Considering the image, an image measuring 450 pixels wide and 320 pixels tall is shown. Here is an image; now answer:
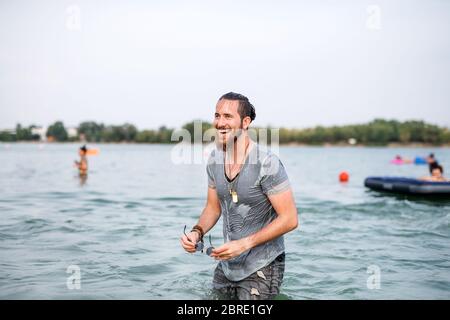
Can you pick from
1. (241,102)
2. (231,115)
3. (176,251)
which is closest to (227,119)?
(231,115)

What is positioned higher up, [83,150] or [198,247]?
[83,150]

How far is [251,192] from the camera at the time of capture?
4.79 meters

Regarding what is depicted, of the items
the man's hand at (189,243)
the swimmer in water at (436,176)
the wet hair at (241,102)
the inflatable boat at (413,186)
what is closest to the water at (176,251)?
the inflatable boat at (413,186)

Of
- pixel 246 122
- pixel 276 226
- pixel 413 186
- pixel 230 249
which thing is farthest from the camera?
pixel 413 186

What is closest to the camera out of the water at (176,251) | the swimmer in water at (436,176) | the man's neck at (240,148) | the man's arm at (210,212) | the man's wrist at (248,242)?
the man's wrist at (248,242)

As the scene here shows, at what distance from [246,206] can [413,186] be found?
16.9 meters

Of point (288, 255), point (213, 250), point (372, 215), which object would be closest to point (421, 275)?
point (288, 255)

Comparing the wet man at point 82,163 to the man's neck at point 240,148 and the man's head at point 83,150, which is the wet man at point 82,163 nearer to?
the man's head at point 83,150

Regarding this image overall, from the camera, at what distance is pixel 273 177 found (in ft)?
15.3

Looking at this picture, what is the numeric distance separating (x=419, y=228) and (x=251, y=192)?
10.1 meters

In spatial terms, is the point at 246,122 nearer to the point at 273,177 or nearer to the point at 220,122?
the point at 220,122

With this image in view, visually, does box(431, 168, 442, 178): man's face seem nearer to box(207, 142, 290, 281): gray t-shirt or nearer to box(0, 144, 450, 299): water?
box(0, 144, 450, 299): water

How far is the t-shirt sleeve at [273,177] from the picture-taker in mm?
4656

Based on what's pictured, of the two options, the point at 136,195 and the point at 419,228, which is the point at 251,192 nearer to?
the point at 419,228
